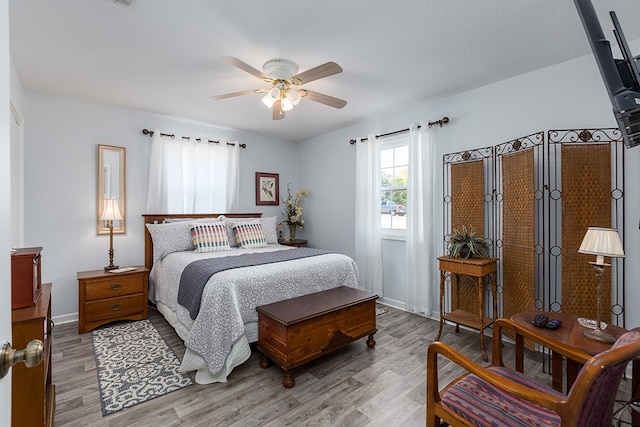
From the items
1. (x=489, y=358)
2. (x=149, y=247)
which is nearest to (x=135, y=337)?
(x=149, y=247)

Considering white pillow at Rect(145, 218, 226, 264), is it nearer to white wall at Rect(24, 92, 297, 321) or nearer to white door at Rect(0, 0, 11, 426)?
white wall at Rect(24, 92, 297, 321)

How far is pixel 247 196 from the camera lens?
4.95 m

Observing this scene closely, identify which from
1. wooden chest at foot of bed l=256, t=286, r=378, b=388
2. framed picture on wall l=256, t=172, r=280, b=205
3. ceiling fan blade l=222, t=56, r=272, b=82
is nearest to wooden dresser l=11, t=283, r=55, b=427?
wooden chest at foot of bed l=256, t=286, r=378, b=388

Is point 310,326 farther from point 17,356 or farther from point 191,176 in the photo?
point 191,176

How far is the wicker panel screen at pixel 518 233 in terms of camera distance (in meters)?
2.59

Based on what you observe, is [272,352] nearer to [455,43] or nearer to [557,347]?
[557,347]

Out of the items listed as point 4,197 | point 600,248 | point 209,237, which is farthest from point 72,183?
point 600,248

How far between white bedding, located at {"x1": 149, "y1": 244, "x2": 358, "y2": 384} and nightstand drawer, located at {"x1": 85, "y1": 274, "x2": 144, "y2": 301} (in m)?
0.55

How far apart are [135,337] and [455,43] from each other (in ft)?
12.7

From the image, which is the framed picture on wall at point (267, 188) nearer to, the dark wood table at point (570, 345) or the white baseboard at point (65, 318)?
the white baseboard at point (65, 318)

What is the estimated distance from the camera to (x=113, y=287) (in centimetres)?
328

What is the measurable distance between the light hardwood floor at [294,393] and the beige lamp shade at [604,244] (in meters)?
1.12

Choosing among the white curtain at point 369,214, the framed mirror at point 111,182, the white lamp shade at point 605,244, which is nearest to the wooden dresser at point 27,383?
the framed mirror at point 111,182

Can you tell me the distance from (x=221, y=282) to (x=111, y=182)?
239cm
